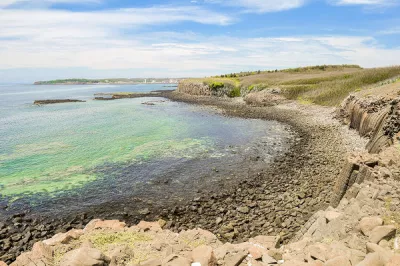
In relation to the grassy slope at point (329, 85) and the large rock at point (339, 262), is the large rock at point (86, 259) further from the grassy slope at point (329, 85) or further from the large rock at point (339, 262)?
the grassy slope at point (329, 85)

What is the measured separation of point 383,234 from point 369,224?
42.3 inches

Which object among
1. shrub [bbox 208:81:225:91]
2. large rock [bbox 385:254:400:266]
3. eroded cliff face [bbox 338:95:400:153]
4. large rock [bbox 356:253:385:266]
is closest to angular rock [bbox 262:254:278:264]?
large rock [bbox 356:253:385:266]

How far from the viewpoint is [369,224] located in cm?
1077

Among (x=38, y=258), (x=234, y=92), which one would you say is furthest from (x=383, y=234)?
(x=234, y=92)

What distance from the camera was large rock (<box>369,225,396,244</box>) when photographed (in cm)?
966

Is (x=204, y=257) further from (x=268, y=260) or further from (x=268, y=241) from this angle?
(x=268, y=241)

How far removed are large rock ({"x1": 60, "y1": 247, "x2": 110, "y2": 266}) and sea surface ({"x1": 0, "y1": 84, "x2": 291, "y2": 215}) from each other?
40.9ft

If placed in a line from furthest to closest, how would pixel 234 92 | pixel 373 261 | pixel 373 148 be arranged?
pixel 234 92
pixel 373 148
pixel 373 261

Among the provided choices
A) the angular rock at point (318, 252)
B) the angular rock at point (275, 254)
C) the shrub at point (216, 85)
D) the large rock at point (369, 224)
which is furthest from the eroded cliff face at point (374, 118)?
the shrub at point (216, 85)

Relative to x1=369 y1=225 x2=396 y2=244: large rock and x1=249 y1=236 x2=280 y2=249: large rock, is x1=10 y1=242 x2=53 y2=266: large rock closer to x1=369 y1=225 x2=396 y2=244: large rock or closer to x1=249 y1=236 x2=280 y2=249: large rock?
x1=249 y1=236 x2=280 y2=249: large rock

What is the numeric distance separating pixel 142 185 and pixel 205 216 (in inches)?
321

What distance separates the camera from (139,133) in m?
48.6

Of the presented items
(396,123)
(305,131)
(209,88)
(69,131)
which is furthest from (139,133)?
(209,88)

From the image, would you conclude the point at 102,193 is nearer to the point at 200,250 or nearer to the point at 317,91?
the point at 200,250
